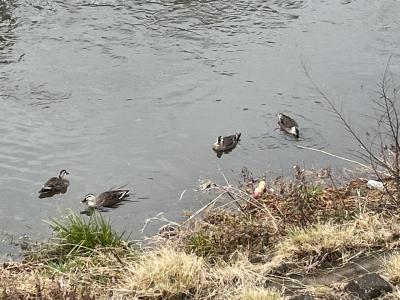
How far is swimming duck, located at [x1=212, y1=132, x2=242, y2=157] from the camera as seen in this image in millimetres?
9523

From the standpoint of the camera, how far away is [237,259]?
4547 mm

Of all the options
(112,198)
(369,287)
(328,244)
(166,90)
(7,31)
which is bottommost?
(112,198)

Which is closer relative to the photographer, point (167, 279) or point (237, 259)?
point (167, 279)

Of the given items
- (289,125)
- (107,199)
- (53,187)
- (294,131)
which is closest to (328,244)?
(107,199)

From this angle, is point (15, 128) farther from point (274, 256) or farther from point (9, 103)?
point (274, 256)

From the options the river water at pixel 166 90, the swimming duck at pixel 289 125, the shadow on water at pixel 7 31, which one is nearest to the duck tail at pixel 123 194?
the river water at pixel 166 90

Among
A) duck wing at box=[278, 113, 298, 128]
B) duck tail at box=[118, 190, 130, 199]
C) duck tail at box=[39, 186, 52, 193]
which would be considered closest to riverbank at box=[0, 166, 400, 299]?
duck tail at box=[118, 190, 130, 199]

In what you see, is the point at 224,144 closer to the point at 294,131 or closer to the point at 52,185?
the point at 294,131

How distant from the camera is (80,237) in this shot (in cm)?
548

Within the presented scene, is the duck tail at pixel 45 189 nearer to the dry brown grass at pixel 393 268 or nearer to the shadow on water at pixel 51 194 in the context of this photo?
the shadow on water at pixel 51 194

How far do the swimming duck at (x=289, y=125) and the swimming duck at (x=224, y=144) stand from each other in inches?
36.1

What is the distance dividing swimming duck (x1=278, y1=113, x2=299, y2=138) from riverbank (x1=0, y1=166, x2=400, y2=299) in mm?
4132

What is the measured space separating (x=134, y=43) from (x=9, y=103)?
3.24m

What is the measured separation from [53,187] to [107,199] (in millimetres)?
788
